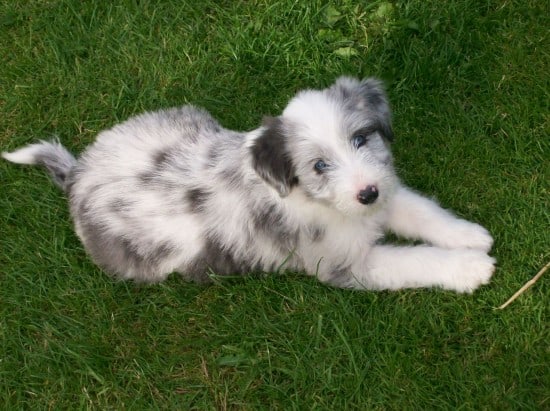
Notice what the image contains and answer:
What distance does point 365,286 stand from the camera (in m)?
4.75

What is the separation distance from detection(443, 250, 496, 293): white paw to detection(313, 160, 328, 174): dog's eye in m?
1.26

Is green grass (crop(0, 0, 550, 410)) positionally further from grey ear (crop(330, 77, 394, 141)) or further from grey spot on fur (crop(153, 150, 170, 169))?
grey ear (crop(330, 77, 394, 141))

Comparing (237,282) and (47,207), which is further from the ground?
(237,282)

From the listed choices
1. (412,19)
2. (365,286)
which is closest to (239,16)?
(412,19)

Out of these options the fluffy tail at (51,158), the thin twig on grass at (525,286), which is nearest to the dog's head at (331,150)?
the thin twig on grass at (525,286)

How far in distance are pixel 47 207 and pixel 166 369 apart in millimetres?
1894

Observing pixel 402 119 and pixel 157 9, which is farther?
pixel 157 9

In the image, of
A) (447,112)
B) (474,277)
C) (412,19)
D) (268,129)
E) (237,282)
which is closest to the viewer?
(268,129)

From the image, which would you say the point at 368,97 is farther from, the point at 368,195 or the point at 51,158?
the point at 51,158

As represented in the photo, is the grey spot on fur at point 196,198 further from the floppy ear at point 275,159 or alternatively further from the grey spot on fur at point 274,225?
the floppy ear at point 275,159

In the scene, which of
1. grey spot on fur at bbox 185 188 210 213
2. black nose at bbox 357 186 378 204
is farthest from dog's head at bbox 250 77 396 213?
grey spot on fur at bbox 185 188 210 213

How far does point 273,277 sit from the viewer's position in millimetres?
4980

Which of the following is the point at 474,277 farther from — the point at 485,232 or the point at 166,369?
the point at 166,369

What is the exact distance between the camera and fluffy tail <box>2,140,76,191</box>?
216 inches
